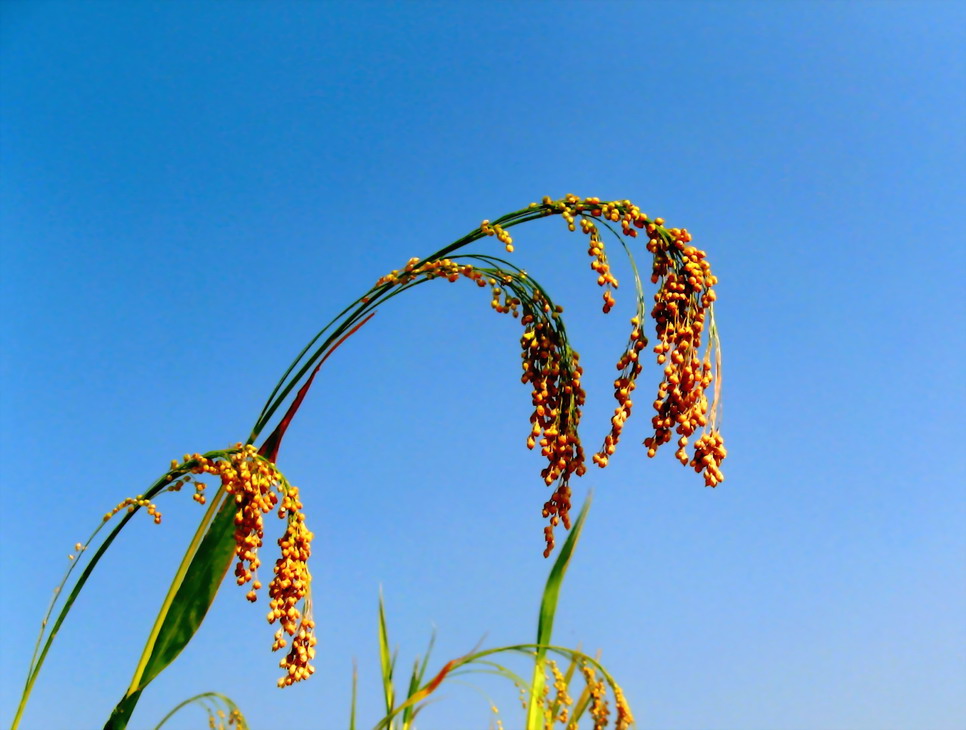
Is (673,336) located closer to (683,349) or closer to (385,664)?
(683,349)

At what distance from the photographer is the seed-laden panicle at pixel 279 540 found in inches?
91.7

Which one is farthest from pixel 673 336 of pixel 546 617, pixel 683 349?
pixel 546 617

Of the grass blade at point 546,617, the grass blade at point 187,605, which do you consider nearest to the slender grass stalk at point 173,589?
the grass blade at point 187,605

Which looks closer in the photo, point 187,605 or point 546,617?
point 187,605

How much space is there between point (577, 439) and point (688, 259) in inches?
23.1

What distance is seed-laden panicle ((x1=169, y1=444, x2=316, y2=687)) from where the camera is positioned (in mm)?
2328

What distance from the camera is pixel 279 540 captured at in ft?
7.75

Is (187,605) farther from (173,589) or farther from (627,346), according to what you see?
(627,346)

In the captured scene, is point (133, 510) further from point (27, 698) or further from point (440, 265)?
point (440, 265)

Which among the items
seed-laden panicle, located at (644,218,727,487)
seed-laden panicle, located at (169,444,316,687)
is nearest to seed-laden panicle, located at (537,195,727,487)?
seed-laden panicle, located at (644,218,727,487)

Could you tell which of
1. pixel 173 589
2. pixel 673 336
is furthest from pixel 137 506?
pixel 673 336

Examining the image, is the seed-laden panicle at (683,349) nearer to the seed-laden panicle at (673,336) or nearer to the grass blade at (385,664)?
the seed-laden panicle at (673,336)

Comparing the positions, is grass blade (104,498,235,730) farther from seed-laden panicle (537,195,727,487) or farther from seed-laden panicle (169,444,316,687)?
seed-laden panicle (537,195,727,487)

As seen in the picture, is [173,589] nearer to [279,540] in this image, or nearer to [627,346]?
[279,540]
